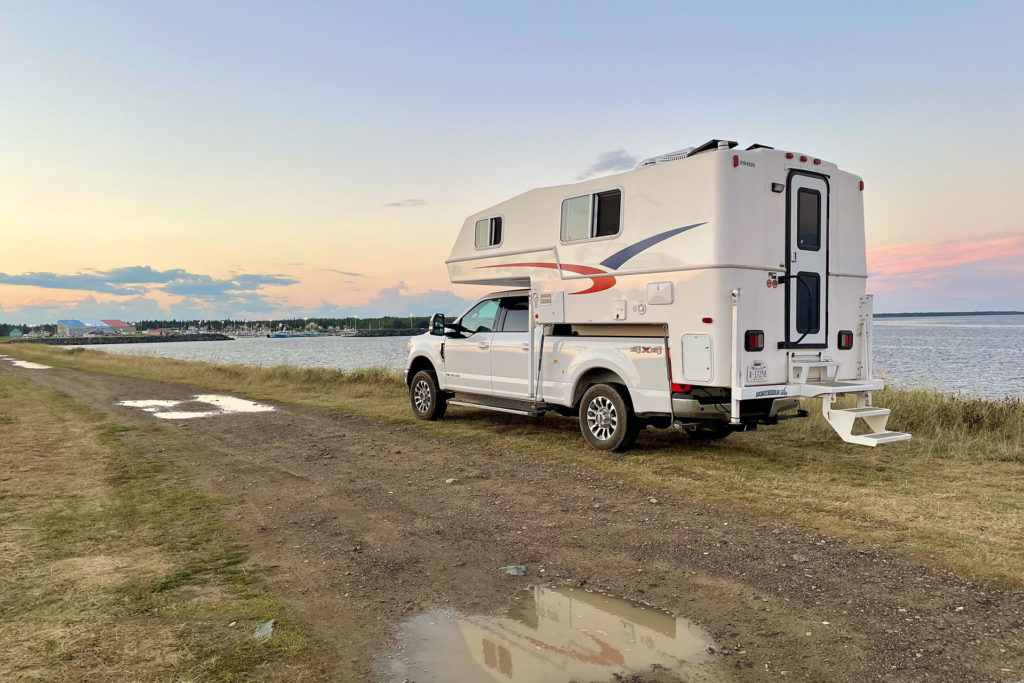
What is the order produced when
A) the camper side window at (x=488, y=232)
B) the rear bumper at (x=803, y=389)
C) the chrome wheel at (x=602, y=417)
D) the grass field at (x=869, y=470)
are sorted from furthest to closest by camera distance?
the camper side window at (x=488, y=232)
the chrome wheel at (x=602, y=417)
the rear bumper at (x=803, y=389)
the grass field at (x=869, y=470)

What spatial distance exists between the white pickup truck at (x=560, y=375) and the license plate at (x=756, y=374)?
1.24 feet

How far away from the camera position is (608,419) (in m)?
9.48

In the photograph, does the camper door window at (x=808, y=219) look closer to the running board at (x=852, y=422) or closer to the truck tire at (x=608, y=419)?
the running board at (x=852, y=422)

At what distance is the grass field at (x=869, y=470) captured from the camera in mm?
5625

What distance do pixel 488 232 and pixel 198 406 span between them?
8.59m

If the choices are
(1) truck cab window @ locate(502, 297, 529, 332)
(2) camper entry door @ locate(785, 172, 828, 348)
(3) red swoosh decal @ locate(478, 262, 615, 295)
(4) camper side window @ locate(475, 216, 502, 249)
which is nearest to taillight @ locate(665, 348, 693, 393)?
(3) red swoosh decal @ locate(478, 262, 615, 295)

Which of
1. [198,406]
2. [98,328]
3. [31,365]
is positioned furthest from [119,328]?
[198,406]

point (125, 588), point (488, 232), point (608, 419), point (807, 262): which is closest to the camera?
point (125, 588)

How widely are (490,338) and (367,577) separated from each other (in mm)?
6800

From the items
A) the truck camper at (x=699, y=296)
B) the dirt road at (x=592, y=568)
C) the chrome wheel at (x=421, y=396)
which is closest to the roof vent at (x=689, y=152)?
the truck camper at (x=699, y=296)

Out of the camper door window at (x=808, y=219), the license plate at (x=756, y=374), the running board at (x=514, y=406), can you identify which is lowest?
the running board at (x=514, y=406)

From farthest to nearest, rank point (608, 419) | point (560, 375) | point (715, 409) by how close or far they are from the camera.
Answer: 1. point (560, 375)
2. point (608, 419)
3. point (715, 409)

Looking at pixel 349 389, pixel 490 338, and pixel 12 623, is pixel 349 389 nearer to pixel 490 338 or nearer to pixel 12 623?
pixel 490 338

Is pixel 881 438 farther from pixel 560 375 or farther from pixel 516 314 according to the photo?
pixel 516 314
